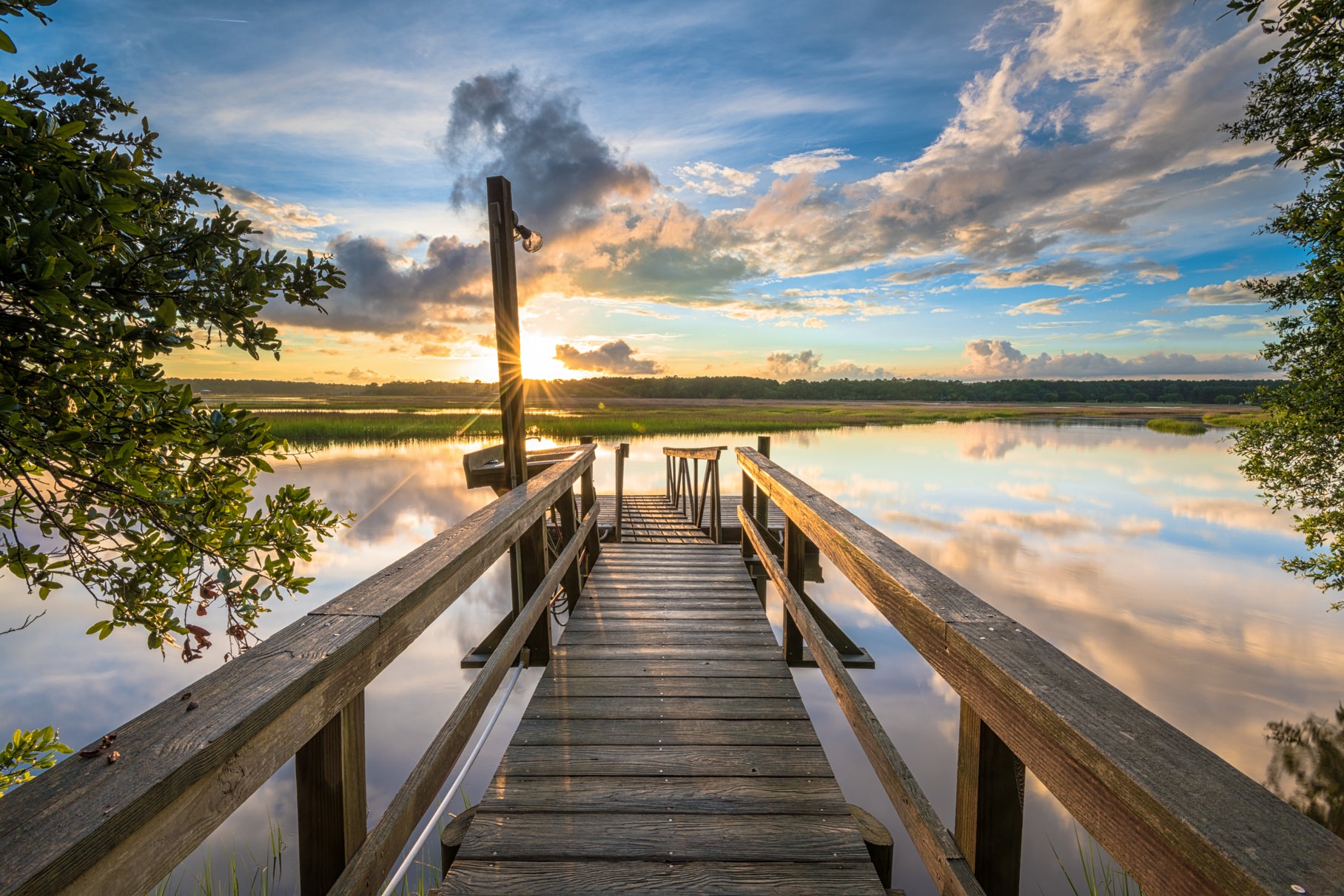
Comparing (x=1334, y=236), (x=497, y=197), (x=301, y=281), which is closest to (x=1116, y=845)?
(x=301, y=281)

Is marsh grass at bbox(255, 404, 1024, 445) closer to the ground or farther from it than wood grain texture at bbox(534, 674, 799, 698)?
farther from it

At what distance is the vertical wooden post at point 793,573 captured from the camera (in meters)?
3.81

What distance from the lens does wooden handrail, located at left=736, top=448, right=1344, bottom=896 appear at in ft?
2.26

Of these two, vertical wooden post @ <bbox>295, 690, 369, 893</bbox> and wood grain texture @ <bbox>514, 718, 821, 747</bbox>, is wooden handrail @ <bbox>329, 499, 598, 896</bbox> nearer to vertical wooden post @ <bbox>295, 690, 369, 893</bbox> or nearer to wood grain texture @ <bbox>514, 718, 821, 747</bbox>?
vertical wooden post @ <bbox>295, 690, 369, 893</bbox>

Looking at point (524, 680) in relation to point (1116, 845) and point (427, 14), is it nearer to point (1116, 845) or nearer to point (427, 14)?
point (1116, 845)

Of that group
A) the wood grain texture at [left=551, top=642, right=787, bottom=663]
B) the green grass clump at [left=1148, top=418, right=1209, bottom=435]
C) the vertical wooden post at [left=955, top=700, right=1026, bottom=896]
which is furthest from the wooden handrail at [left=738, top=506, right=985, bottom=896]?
the green grass clump at [left=1148, top=418, right=1209, bottom=435]

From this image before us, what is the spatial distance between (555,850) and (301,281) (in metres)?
2.21

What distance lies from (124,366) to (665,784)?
93.3 inches

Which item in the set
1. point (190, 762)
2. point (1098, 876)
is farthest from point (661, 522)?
point (190, 762)

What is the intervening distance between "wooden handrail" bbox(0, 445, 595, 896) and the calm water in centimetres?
441

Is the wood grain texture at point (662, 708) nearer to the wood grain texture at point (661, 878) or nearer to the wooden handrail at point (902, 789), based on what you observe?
the wooden handrail at point (902, 789)

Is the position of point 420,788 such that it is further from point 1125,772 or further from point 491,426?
point 491,426

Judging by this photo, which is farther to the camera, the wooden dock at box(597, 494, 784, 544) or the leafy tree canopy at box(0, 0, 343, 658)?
the wooden dock at box(597, 494, 784, 544)

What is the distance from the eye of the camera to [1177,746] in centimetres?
92
